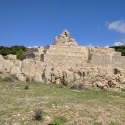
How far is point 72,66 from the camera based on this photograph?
16.1 m

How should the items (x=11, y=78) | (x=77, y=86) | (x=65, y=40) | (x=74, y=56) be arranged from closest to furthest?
(x=77, y=86)
(x=11, y=78)
(x=74, y=56)
(x=65, y=40)

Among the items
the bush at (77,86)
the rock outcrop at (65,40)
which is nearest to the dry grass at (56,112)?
the bush at (77,86)

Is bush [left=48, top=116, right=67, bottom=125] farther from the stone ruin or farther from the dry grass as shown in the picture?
the stone ruin

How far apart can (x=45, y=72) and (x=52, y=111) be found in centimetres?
777

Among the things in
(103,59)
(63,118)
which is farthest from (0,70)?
(63,118)

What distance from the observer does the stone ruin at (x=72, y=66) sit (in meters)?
14.3

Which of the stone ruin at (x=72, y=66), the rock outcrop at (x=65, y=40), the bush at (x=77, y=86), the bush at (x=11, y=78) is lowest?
the bush at (x=77, y=86)

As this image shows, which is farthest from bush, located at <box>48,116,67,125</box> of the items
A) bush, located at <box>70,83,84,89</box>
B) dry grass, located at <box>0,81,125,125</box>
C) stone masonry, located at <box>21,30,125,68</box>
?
stone masonry, located at <box>21,30,125,68</box>

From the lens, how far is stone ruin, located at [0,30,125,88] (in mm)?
14266

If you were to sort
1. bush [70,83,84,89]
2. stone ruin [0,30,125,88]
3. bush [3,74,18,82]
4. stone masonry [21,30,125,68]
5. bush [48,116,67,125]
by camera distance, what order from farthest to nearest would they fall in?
stone masonry [21,30,125,68], stone ruin [0,30,125,88], bush [70,83,84,89], bush [3,74,18,82], bush [48,116,67,125]

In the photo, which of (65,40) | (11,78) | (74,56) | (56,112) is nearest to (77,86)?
(74,56)

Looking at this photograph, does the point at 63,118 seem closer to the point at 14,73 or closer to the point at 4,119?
the point at 4,119

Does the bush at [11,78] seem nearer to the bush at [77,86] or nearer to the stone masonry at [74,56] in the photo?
→ the stone masonry at [74,56]

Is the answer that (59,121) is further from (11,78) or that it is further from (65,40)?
(65,40)
